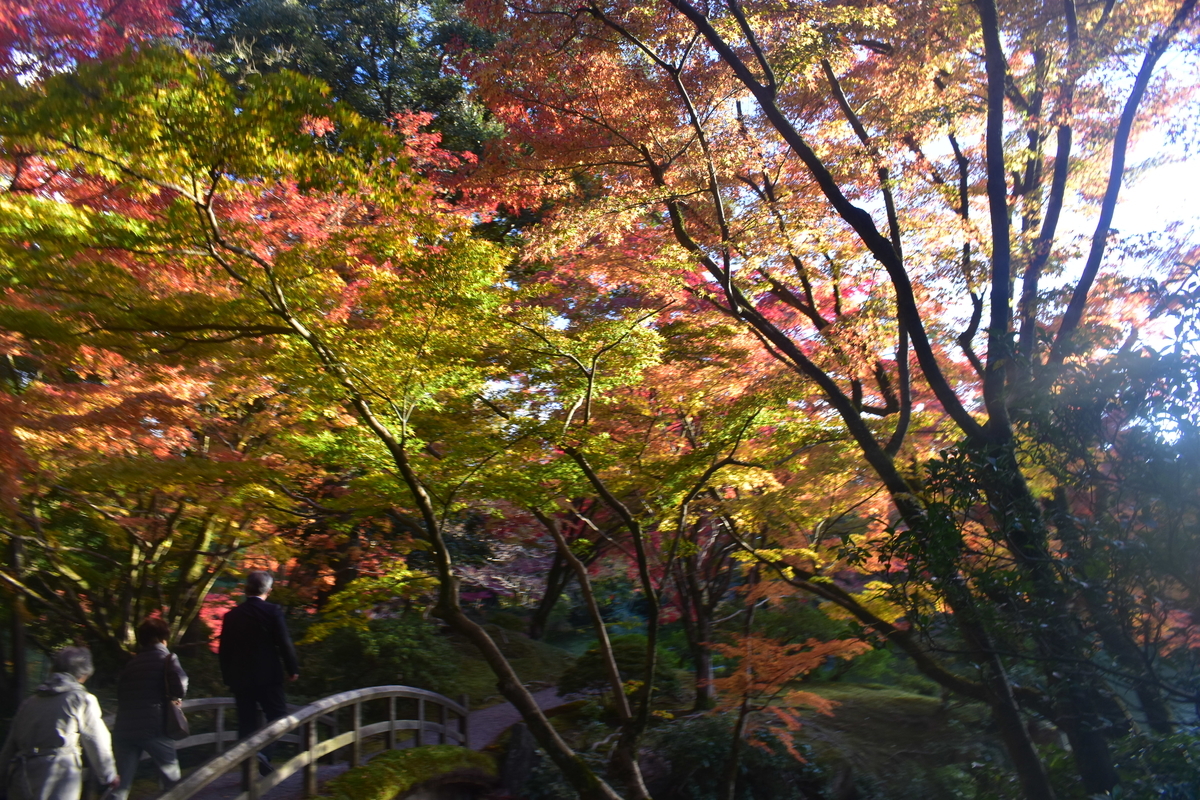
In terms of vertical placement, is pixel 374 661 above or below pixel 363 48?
below

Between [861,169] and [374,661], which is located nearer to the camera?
[861,169]

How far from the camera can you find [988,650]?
14.2ft

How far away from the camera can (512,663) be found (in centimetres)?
1393

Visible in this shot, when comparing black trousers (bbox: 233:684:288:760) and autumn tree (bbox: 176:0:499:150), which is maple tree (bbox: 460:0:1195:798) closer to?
black trousers (bbox: 233:684:288:760)

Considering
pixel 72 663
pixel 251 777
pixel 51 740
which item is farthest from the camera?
pixel 251 777

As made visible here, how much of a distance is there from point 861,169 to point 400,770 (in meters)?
6.54

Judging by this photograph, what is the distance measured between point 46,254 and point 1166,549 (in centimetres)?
691

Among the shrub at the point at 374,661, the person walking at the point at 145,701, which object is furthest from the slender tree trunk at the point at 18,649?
the person walking at the point at 145,701

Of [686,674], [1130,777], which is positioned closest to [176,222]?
[1130,777]

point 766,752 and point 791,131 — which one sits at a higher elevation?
point 791,131

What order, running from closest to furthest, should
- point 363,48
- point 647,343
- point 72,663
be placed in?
point 72,663
point 647,343
point 363,48

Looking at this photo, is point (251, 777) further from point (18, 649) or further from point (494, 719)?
point (494, 719)

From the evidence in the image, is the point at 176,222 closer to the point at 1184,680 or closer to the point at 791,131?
the point at 791,131

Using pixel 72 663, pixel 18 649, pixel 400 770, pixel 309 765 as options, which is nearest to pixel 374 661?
pixel 18 649
